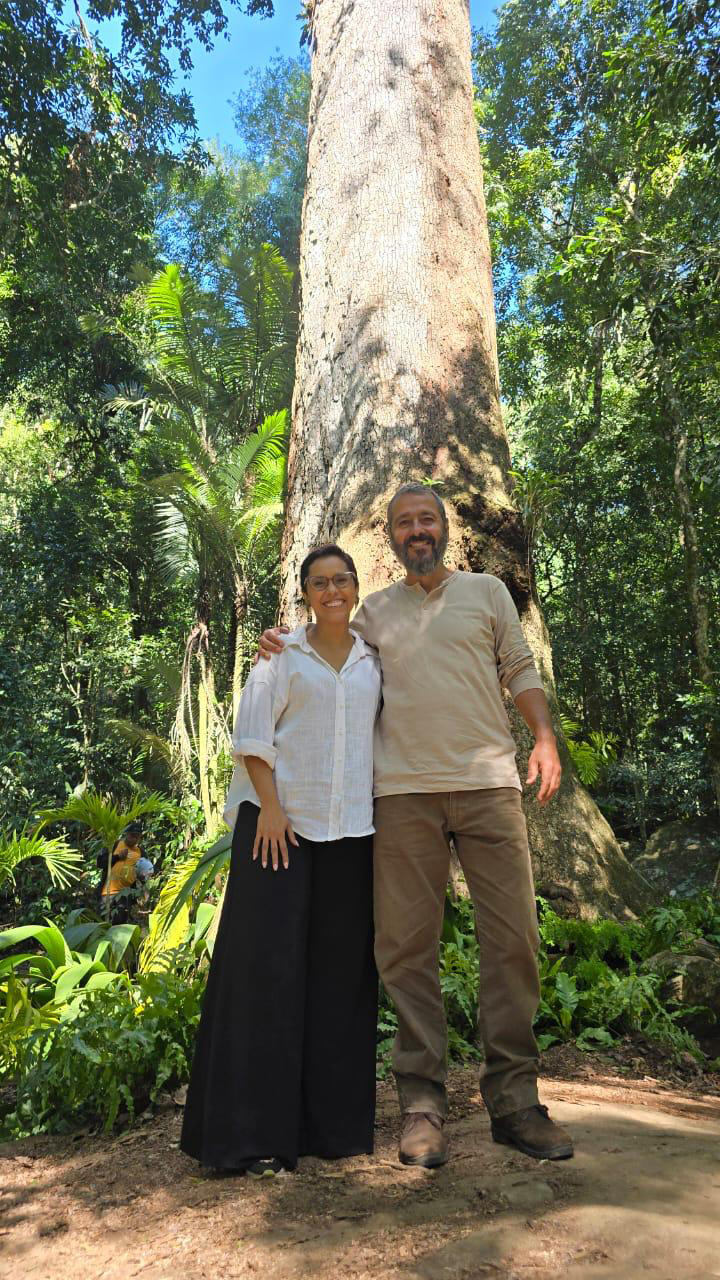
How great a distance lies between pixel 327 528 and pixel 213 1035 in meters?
2.58

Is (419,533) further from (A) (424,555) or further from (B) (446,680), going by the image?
(B) (446,680)

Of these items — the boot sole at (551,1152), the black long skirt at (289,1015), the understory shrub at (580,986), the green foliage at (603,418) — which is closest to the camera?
the boot sole at (551,1152)

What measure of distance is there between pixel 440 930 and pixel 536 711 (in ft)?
2.39

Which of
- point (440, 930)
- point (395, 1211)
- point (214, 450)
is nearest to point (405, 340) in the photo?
point (440, 930)

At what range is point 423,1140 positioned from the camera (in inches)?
97.0

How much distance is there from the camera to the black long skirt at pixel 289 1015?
252cm

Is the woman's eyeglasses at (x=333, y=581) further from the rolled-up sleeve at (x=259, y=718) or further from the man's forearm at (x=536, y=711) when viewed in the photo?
the man's forearm at (x=536, y=711)

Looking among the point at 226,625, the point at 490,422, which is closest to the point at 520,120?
the point at 226,625

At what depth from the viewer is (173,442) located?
550 inches

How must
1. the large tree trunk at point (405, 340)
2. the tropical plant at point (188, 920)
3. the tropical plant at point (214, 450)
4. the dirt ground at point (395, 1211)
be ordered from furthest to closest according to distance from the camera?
the tropical plant at point (214, 450) < the large tree trunk at point (405, 340) < the tropical plant at point (188, 920) < the dirt ground at point (395, 1211)

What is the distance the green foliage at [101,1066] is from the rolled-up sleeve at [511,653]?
1777mm

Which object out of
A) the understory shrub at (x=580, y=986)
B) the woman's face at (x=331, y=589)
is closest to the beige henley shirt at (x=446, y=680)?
the woman's face at (x=331, y=589)

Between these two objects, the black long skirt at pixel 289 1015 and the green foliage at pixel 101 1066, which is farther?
the green foliage at pixel 101 1066

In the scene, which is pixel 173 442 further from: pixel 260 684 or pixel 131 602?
pixel 260 684
